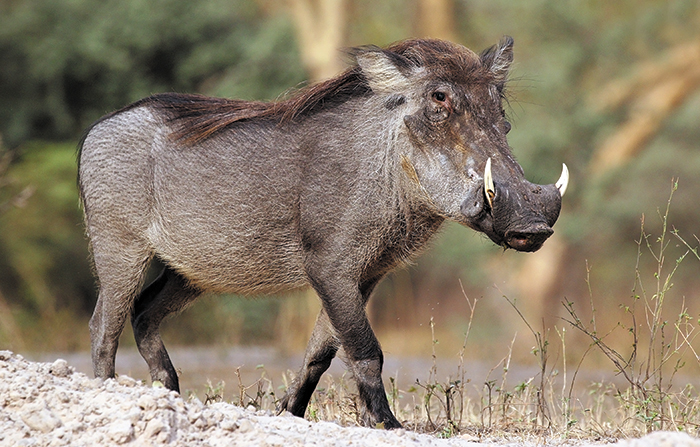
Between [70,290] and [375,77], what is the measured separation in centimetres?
993

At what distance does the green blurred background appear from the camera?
545 inches

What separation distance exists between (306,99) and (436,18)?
38.9 feet

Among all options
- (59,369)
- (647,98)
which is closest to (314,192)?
(59,369)

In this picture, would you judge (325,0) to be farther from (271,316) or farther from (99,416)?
(99,416)

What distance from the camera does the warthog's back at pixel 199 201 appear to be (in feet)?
16.2

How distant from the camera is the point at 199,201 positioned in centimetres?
513

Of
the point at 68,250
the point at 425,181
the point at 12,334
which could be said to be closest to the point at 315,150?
the point at 425,181

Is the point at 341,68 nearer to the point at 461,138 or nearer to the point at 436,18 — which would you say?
the point at 436,18

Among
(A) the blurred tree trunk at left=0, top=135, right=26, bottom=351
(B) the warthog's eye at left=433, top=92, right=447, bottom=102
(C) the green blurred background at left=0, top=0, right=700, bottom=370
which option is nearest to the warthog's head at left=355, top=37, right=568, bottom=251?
(B) the warthog's eye at left=433, top=92, right=447, bottom=102

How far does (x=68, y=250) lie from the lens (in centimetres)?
1359

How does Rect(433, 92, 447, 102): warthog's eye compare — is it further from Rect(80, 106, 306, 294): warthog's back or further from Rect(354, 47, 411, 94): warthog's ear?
Rect(80, 106, 306, 294): warthog's back

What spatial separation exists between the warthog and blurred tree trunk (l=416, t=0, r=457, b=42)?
446 inches

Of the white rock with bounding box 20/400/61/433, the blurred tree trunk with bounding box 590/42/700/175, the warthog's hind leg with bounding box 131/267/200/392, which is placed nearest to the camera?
the white rock with bounding box 20/400/61/433

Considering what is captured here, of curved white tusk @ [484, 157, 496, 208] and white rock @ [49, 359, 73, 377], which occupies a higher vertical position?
curved white tusk @ [484, 157, 496, 208]
